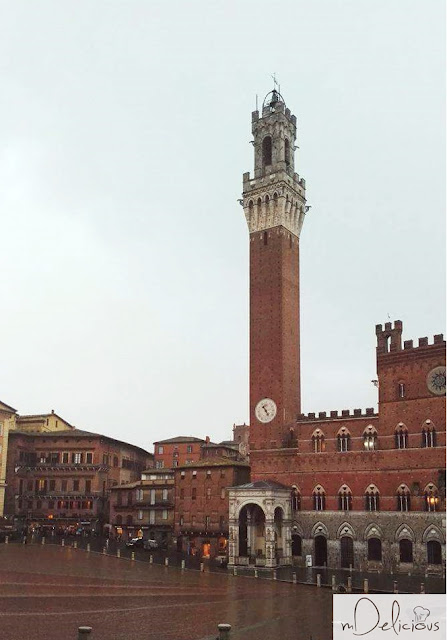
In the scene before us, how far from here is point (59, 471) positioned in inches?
3720

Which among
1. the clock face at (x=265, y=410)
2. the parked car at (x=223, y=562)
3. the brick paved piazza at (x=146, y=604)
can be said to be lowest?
the parked car at (x=223, y=562)

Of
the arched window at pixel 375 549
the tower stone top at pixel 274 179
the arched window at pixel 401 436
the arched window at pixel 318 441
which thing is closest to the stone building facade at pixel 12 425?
the tower stone top at pixel 274 179

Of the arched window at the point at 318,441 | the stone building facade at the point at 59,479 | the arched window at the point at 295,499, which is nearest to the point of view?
the arched window at the point at 318,441

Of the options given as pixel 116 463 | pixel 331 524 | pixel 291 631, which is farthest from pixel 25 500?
pixel 291 631

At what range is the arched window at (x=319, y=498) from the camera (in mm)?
64500

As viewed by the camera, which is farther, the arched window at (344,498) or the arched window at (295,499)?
the arched window at (295,499)

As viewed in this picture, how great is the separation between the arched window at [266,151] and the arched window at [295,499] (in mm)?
35744

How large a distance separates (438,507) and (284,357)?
20655 millimetres

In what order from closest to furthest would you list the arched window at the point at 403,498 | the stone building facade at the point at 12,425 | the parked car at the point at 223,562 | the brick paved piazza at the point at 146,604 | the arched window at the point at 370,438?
1. the brick paved piazza at the point at 146,604
2. the arched window at the point at 403,498
3. the parked car at the point at 223,562
4. the arched window at the point at 370,438
5. the stone building facade at the point at 12,425

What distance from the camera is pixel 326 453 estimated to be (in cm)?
6512

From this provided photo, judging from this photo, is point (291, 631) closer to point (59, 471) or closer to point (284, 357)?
point (284, 357)

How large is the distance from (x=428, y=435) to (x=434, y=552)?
379 inches

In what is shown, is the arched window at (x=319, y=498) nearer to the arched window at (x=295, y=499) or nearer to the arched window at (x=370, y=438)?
the arched window at (x=295, y=499)

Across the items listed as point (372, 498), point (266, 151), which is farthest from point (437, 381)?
point (266, 151)
